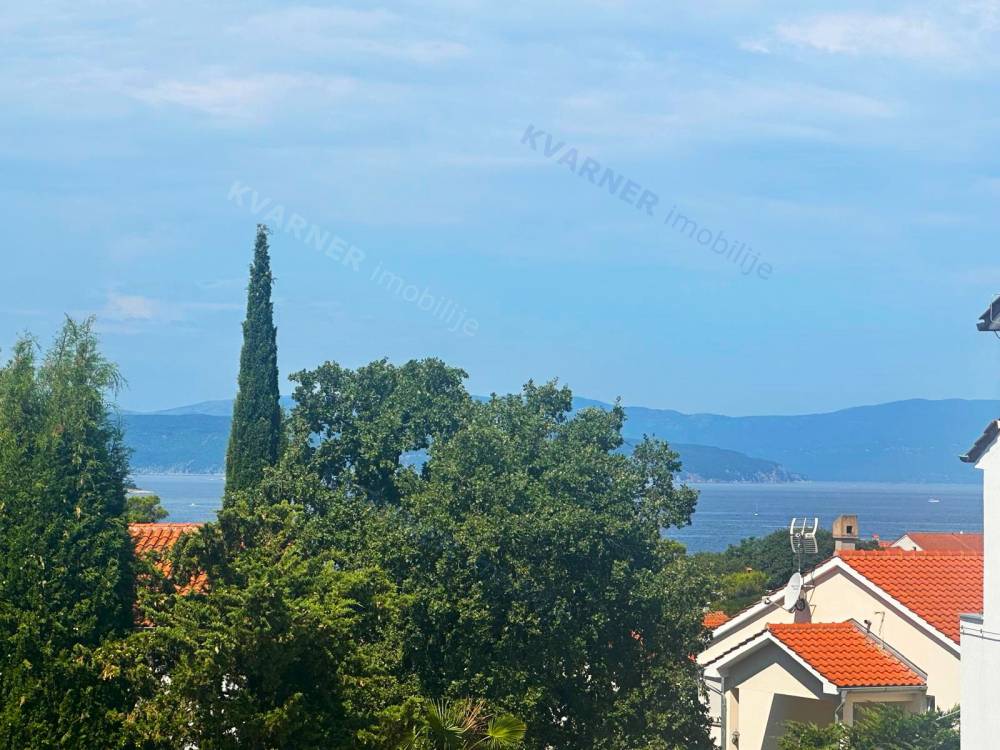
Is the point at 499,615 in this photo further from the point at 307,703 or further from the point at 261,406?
the point at 261,406

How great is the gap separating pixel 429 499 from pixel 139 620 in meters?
5.74

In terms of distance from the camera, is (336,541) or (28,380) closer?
(28,380)

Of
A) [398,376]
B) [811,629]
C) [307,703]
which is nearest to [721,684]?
[811,629]

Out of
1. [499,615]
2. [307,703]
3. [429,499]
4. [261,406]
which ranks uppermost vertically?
[261,406]

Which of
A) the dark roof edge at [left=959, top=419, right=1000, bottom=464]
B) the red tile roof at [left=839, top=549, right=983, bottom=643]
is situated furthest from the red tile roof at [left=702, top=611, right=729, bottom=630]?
the dark roof edge at [left=959, top=419, right=1000, bottom=464]

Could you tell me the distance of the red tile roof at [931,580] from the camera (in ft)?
75.7

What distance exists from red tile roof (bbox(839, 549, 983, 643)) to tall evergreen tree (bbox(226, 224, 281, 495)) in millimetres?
12711

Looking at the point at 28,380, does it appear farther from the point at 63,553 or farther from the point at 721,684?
the point at 721,684

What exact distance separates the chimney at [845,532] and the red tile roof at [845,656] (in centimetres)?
720

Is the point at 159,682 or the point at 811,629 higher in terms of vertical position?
the point at 811,629

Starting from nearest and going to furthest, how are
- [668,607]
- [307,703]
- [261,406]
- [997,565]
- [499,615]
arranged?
[997,565] → [307,703] → [499,615] → [668,607] → [261,406]

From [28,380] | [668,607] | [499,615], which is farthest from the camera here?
[668,607]

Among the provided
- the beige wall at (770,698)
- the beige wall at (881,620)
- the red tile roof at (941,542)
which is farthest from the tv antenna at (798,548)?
the red tile roof at (941,542)

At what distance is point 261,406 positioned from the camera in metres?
29.2
